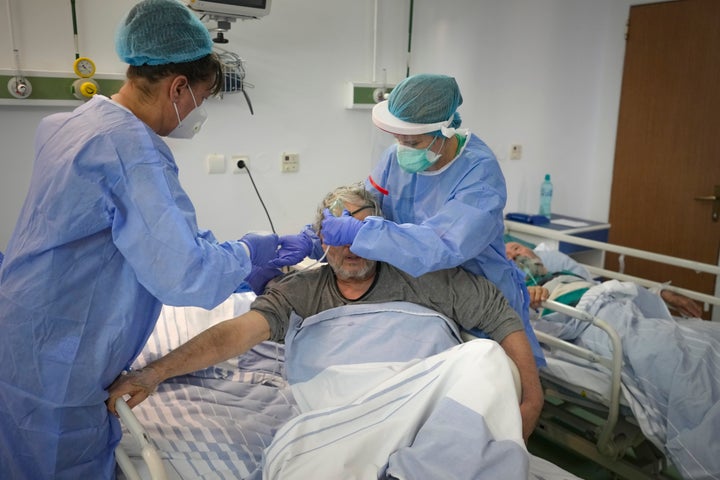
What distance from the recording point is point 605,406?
2104 millimetres

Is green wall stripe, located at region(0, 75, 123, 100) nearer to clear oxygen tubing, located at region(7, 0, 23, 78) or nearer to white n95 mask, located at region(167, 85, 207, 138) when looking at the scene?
clear oxygen tubing, located at region(7, 0, 23, 78)

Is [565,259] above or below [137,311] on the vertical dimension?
below

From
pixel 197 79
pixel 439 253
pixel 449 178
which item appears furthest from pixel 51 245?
pixel 449 178

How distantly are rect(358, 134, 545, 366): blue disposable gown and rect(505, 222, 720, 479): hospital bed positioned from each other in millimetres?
264

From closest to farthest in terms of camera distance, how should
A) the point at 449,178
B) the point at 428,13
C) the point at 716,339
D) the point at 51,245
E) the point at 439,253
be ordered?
the point at 51,245, the point at 439,253, the point at 449,178, the point at 716,339, the point at 428,13

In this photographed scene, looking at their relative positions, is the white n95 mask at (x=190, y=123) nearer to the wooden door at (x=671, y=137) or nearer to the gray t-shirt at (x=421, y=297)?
the gray t-shirt at (x=421, y=297)

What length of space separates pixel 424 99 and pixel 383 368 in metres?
0.77

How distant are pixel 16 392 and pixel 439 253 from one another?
3.29 ft

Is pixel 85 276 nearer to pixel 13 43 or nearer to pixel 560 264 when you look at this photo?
pixel 13 43

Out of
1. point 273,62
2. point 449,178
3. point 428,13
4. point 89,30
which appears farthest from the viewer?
point 428,13

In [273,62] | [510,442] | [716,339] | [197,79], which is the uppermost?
[273,62]

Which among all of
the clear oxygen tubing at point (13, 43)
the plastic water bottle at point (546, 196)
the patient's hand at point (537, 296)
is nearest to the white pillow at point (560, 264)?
the patient's hand at point (537, 296)

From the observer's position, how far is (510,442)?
3.67ft

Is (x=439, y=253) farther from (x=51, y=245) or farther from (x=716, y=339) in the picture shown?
(x=716, y=339)
